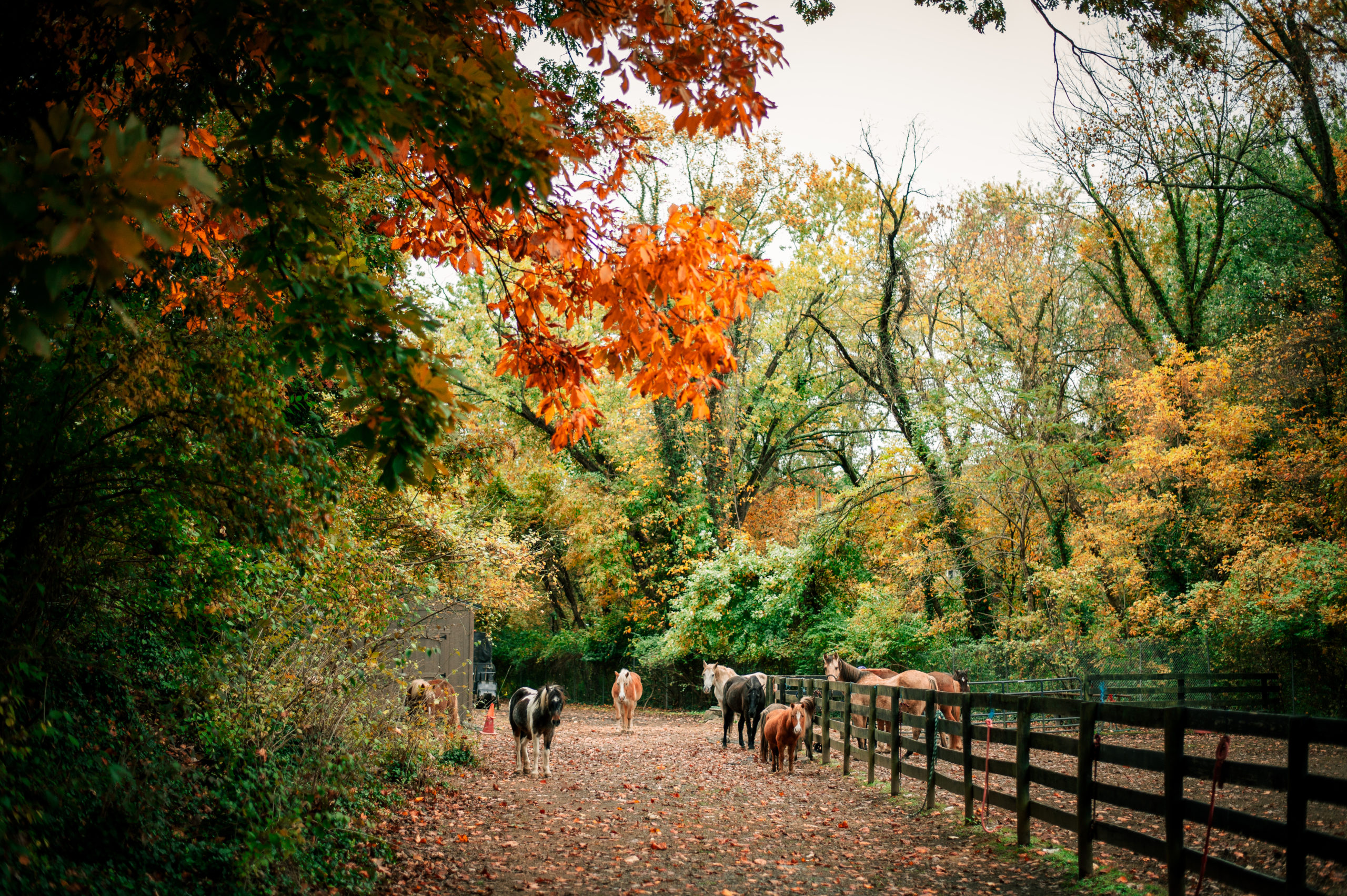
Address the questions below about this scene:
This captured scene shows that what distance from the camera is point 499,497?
32.7 meters

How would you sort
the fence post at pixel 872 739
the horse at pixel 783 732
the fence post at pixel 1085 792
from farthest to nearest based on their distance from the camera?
the horse at pixel 783 732 → the fence post at pixel 872 739 → the fence post at pixel 1085 792

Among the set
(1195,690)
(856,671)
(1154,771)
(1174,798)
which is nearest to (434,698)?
(856,671)

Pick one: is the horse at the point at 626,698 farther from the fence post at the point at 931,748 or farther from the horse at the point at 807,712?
the fence post at the point at 931,748

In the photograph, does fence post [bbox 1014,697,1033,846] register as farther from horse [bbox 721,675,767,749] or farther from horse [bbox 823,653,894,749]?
horse [bbox 721,675,767,749]

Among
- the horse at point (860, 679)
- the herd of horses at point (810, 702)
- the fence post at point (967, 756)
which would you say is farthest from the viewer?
the horse at point (860, 679)

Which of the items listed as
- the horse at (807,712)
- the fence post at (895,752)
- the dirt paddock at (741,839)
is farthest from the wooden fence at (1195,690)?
the fence post at (895,752)

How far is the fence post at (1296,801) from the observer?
416 cm

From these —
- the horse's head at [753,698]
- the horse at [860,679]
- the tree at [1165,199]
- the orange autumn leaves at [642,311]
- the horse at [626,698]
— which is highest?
the tree at [1165,199]

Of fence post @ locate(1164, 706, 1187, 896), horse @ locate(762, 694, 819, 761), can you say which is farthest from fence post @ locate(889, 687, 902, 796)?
fence post @ locate(1164, 706, 1187, 896)

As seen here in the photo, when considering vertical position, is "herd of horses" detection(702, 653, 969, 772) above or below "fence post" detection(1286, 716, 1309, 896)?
below

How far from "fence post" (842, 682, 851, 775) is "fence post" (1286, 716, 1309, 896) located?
298 inches

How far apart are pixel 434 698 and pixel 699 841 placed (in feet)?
17.4

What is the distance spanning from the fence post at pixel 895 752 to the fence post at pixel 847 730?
152 cm

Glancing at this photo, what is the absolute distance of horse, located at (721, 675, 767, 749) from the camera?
1541 centimetres
